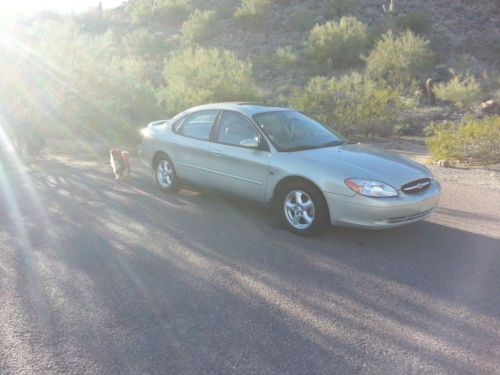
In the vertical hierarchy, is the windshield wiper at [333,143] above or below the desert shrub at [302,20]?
below

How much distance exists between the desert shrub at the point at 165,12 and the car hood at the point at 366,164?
42.7m

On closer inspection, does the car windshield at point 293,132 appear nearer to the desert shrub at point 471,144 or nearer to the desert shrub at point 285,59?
the desert shrub at point 471,144

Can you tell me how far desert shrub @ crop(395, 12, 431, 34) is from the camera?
35688 millimetres

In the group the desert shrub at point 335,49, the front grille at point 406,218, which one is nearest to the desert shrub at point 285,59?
the desert shrub at point 335,49

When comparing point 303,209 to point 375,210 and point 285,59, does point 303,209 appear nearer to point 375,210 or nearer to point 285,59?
point 375,210

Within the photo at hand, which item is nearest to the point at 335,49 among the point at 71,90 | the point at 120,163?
the point at 71,90

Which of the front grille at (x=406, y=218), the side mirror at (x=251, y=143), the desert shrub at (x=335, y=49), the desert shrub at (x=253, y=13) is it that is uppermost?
the desert shrub at (x=253, y=13)

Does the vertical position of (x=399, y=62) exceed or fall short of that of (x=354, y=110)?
it exceeds it

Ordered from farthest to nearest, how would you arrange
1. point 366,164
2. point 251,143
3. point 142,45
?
point 142,45, point 251,143, point 366,164

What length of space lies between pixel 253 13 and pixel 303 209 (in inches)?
1494

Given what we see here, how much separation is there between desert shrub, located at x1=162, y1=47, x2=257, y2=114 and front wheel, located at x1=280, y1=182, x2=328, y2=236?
978 cm

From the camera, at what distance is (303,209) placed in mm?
5738

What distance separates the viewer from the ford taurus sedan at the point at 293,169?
5.33 m

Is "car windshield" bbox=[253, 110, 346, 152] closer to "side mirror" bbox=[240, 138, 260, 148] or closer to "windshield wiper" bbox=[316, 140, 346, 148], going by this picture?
"windshield wiper" bbox=[316, 140, 346, 148]
